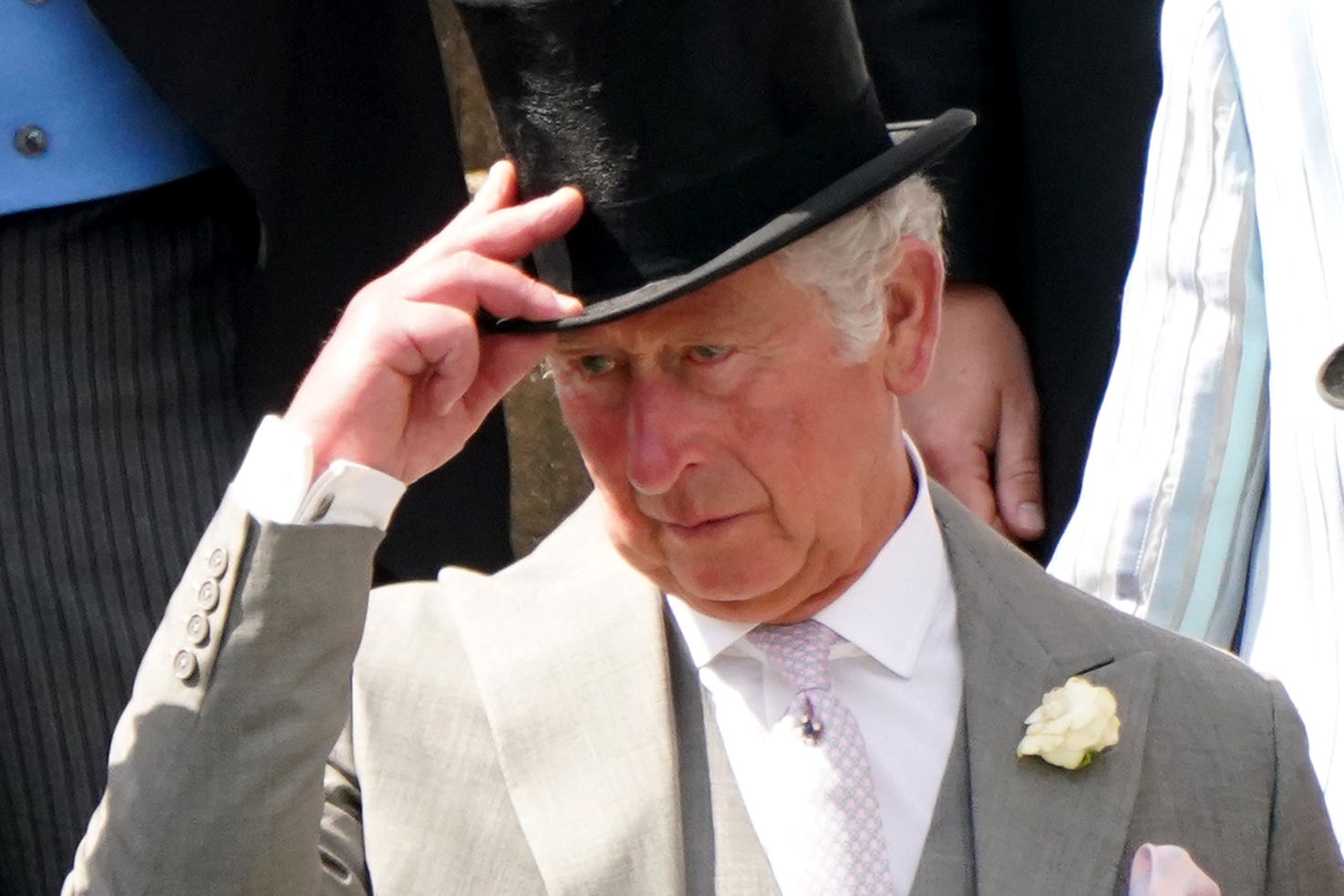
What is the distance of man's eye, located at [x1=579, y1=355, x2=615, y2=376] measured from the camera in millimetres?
2721

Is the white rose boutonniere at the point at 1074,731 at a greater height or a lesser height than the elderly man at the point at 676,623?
lesser

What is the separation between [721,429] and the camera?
2.70m

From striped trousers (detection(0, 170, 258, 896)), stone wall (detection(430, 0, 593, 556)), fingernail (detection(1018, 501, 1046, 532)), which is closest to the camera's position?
striped trousers (detection(0, 170, 258, 896))

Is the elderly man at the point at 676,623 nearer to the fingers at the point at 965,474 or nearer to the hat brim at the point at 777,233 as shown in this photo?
the hat brim at the point at 777,233

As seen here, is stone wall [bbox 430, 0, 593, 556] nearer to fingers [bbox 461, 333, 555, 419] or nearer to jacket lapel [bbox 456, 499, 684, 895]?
jacket lapel [bbox 456, 499, 684, 895]

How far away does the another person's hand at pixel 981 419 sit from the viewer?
3609mm

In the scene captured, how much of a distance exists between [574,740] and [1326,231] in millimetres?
1051

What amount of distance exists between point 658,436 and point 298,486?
386 mm

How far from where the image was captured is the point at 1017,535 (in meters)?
Result: 3.62

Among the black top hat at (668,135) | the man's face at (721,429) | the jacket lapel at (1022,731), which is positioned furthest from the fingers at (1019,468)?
the black top hat at (668,135)

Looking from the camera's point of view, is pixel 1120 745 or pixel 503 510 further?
pixel 503 510

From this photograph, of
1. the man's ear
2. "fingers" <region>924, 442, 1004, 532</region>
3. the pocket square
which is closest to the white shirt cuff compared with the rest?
the man's ear

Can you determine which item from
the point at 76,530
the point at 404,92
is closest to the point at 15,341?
the point at 76,530

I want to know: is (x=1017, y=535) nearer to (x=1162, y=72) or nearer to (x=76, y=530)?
Answer: (x=1162, y=72)
